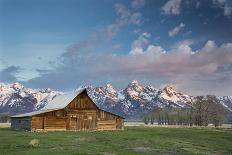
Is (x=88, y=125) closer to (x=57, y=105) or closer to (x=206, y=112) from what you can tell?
(x=57, y=105)

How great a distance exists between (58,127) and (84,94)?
10.2 m

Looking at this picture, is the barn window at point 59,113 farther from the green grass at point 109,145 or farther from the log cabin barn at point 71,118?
the green grass at point 109,145

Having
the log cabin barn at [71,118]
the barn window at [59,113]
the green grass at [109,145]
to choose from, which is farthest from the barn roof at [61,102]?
the green grass at [109,145]

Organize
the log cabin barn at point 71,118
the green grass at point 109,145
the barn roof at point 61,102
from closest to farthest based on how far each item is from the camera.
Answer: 1. the green grass at point 109,145
2. the log cabin barn at point 71,118
3. the barn roof at point 61,102

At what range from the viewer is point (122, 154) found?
3506cm

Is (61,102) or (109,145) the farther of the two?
(61,102)

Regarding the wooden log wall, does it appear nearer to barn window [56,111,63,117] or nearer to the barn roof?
barn window [56,111,63,117]

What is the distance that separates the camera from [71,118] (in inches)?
3455

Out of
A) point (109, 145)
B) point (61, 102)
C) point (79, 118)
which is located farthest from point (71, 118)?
point (109, 145)

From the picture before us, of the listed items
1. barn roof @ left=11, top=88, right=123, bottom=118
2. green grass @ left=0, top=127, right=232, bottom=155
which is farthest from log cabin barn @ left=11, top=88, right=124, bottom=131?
green grass @ left=0, top=127, right=232, bottom=155

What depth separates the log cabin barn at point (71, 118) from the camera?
83.4 metres

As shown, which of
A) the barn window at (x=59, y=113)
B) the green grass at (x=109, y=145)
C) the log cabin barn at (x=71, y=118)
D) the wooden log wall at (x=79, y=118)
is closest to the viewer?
the green grass at (x=109, y=145)

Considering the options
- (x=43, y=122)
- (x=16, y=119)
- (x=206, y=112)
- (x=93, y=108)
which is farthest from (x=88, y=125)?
(x=206, y=112)

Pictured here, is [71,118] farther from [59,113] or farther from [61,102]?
[61,102]
